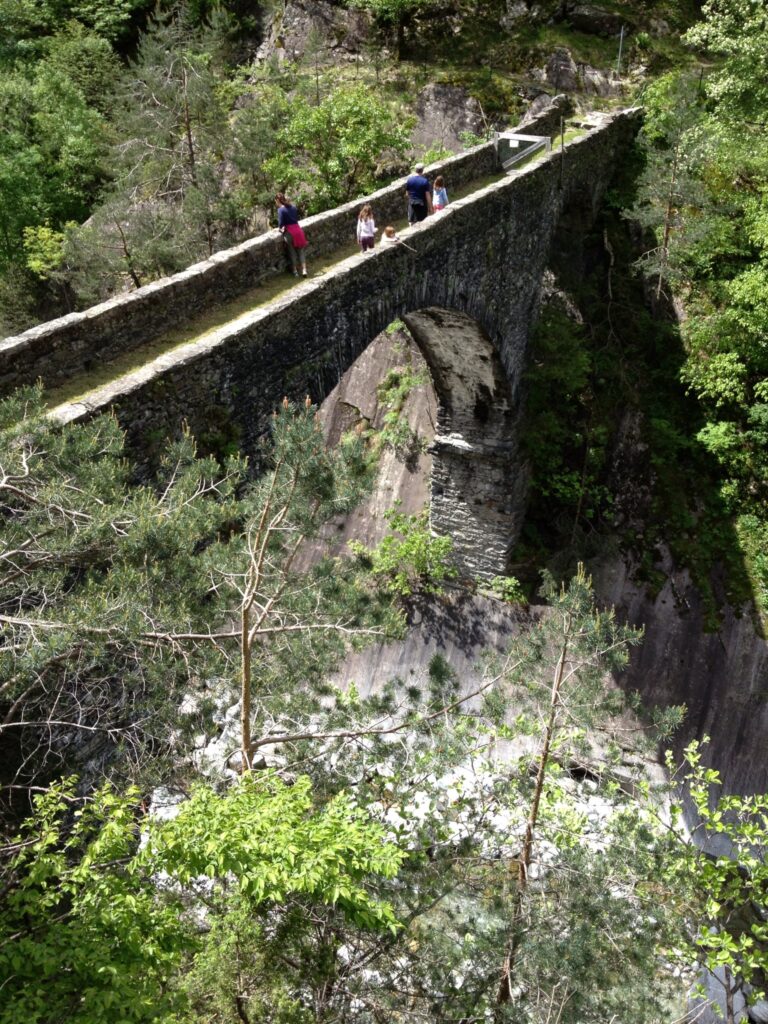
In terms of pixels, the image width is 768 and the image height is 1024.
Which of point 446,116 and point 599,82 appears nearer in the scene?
point 446,116

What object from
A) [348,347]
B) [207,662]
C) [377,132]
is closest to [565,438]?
[377,132]

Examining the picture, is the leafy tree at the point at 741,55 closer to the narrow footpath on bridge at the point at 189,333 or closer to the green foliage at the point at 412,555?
the narrow footpath on bridge at the point at 189,333

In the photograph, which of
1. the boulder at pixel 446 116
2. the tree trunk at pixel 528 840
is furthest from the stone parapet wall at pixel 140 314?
the boulder at pixel 446 116

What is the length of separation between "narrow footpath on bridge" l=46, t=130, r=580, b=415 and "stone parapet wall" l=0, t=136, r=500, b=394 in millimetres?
72

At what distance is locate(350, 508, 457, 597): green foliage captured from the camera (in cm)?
1677

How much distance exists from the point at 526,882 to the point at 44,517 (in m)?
5.50

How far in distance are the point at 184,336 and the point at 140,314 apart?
498 mm

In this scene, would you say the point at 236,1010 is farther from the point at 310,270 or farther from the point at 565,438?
the point at 565,438

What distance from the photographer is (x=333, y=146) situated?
1719 centimetres

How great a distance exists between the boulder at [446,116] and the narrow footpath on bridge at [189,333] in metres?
13.1

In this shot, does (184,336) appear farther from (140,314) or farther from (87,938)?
(87,938)

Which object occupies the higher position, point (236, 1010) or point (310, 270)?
point (310, 270)

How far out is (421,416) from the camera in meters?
17.9

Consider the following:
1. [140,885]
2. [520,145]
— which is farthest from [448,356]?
[140,885]
